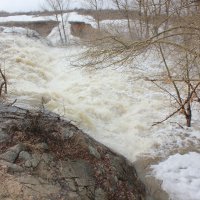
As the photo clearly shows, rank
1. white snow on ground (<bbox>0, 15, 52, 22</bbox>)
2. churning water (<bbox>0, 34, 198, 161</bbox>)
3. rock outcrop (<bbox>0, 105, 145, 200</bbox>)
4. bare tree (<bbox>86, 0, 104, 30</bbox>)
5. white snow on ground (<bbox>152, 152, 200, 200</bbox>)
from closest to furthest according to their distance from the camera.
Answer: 1. rock outcrop (<bbox>0, 105, 145, 200</bbox>)
2. white snow on ground (<bbox>152, 152, 200, 200</bbox>)
3. churning water (<bbox>0, 34, 198, 161</bbox>)
4. bare tree (<bbox>86, 0, 104, 30</bbox>)
5. white snow on ground (<bbox>0, 15, 52, 22</bbox>)

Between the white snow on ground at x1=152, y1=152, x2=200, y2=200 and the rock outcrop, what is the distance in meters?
0.69

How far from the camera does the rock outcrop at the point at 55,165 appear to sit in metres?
7.12

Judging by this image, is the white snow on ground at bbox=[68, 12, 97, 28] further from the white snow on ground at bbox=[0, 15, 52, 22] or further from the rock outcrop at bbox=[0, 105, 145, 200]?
the rock outcrop at bbox=[0, 105, 145, 200]

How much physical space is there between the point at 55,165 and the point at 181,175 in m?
3.28

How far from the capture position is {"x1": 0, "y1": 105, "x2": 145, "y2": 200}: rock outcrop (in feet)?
23.4

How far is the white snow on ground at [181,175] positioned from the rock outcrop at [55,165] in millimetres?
688

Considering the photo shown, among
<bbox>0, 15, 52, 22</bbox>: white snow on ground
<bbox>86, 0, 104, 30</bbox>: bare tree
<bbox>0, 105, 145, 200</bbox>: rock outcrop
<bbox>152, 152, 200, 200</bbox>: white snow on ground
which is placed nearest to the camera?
<bbox>0, 105, 145, 200</bbox>: rock outcrop

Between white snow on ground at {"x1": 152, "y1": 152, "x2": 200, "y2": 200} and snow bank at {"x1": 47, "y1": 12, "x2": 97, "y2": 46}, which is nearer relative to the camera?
white snow on ground at {"x1": 152, "y1": 152, "x2": 200, "y2": 200}

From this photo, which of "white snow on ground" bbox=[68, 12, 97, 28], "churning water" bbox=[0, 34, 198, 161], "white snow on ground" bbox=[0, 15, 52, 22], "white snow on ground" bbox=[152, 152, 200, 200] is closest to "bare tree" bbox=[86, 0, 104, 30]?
"white snow on ground" bbox=[68, 12, 97, 28]

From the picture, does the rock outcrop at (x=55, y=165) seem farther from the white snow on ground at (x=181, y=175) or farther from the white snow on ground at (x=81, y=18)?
the white snow on ground at (x=81, y=18)

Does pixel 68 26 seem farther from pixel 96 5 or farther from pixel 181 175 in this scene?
pixel 181 175

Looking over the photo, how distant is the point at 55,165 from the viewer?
7848mm

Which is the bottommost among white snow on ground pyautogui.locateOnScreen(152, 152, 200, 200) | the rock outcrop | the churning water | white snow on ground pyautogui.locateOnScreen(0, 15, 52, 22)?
white snow on ground pyautogui.locateOnScreen(152, 152, 200, 200)

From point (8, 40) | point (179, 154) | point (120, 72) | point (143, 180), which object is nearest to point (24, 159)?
point (143, 180)
